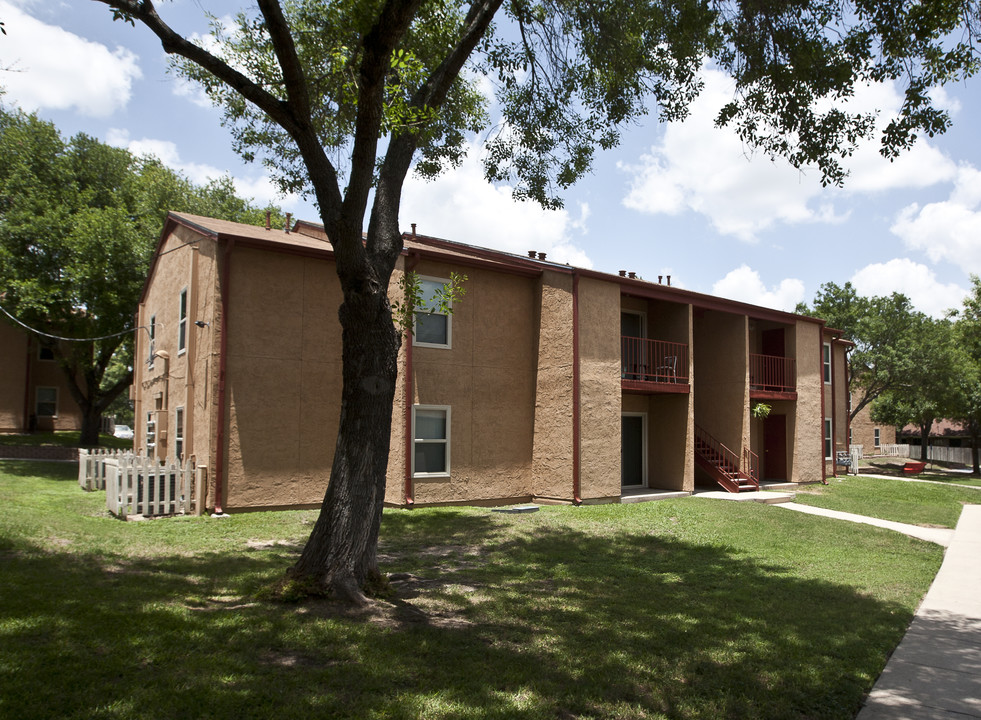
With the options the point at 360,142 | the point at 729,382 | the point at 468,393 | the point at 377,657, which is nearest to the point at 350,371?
the point at 360,142

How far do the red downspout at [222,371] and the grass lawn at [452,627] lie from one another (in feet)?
3.81

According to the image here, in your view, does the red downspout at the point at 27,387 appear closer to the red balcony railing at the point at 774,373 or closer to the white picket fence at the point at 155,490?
the white picket fence at the point at 155,490

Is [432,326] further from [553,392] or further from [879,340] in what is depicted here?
[879,340]

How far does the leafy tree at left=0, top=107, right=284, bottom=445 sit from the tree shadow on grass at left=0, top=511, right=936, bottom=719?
15.4m

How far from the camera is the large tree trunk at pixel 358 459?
23.3 ft

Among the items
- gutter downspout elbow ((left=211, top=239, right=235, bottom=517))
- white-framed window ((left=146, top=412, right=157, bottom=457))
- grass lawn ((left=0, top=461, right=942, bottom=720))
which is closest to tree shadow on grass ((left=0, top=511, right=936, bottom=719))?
grass lawn ((left=0, top=461, right=942, bottom=720))

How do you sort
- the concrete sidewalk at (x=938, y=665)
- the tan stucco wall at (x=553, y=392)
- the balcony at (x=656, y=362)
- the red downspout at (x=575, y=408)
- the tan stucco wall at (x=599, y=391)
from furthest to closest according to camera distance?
1. the balcony at (x=656, y=362)
2. the tan stucco wall at (x=599, y=391)
3. the tan stucco wall at (x=553, y=392)
4. the red downspout at (x=575, y=408)
5. the concrete sidewalk at (x=938, y=665)

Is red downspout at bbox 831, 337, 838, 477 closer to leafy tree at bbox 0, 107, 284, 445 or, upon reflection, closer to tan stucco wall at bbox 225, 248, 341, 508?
tan stucco wall at bbox 225, 248, 341, 508

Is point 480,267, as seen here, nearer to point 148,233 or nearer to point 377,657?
point 377,657

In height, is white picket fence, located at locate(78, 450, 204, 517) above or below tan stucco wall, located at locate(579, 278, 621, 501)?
below

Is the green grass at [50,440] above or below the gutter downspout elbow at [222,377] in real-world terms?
below

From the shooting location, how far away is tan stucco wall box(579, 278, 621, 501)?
624 inches

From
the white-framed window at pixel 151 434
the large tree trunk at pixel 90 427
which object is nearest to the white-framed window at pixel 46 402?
the large tree trunk at pixel 90 427

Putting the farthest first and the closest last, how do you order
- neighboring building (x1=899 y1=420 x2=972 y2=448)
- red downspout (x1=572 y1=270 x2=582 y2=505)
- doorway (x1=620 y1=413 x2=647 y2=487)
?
neighboring building (x1=899 y1=420 x2=972 y2=448), doorway (x1=620 y1=413 x2=647 y2=487), red downspout (x1=572 y1=270 x2=582 y2=505)
